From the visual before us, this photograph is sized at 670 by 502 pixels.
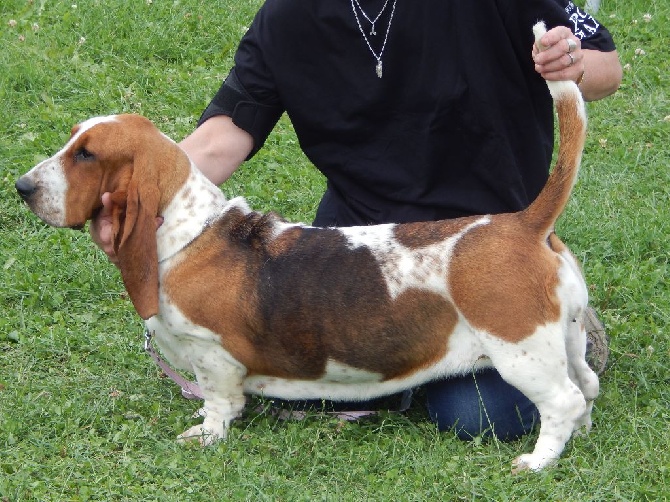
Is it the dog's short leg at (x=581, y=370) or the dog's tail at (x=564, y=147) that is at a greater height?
the dog's tail at (x=564, y=147)

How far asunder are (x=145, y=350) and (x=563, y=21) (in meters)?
2.10

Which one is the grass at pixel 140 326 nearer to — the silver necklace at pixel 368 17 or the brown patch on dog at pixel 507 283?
the brown patch on dog at pixel 507 283

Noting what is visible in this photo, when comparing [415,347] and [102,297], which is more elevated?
[415,347]

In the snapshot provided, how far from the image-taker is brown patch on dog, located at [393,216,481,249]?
3.62m

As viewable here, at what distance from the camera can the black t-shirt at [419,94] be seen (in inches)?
159

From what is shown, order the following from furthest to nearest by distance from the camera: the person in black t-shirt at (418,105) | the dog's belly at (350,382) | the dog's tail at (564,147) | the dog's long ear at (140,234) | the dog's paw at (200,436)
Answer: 1. the person in black t-shirt at (418,105)
2. the dog's paw at (200,436)
3. the dog's belly at (350,382)
4. the dog's long ear at (140,234)
5. the dog's tail at (564,147)

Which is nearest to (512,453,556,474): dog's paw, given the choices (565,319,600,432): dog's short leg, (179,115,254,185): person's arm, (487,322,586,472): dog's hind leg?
(487,322,586,472): dog's hind leg

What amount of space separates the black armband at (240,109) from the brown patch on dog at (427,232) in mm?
938

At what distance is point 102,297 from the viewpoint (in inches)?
199

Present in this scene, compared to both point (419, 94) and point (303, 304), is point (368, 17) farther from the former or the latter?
point (303, 304)

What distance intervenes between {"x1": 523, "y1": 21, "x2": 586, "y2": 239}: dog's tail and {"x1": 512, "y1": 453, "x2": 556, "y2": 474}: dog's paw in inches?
30.4

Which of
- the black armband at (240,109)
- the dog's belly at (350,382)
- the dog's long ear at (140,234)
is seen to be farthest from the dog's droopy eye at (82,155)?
the dog's belly at (350,382)

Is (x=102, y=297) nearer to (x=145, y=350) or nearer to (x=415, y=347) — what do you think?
(x=145, y=350)

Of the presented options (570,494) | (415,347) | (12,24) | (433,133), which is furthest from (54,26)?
(570,494)
